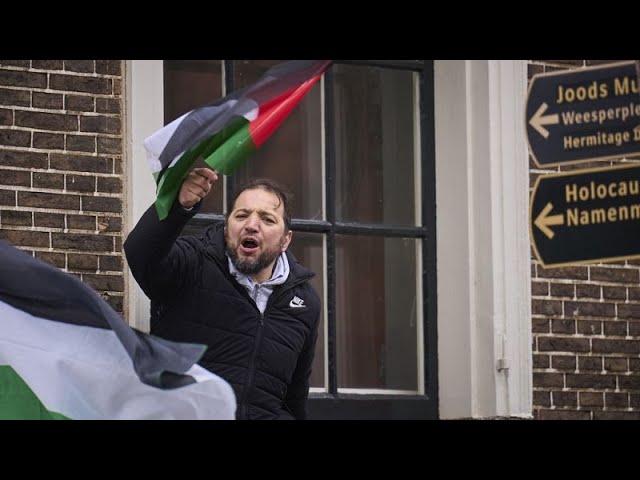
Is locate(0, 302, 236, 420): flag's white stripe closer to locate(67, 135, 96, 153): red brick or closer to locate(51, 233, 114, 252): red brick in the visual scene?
locate(51, 233, 114, 252): red brick

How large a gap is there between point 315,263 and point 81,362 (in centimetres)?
232

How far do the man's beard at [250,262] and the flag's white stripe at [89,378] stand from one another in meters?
1.04

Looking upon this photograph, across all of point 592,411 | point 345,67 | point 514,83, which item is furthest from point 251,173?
point 592,411


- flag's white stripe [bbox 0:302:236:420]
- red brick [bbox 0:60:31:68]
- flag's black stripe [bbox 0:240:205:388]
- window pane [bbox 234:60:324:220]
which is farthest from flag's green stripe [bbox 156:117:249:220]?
window pane [bbox 234:60:324:220]

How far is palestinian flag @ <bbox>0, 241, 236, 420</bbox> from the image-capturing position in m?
7.19

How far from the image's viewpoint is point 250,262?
8305mm

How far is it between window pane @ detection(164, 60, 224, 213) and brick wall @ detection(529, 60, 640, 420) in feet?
5.25

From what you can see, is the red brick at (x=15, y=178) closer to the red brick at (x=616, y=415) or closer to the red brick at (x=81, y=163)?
the red brick at (x=81, y=163)

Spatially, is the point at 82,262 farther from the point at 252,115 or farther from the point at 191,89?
the point at 252,115

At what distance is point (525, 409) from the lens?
9.43 metres

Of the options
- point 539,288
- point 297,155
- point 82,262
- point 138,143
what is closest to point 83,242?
point 82,262

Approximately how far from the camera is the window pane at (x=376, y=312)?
9.57 meters

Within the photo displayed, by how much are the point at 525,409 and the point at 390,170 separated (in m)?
1.39

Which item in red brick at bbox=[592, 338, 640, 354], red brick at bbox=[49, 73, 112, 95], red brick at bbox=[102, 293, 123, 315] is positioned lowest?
red brick at bbox=[592, 338, 640, 354]
